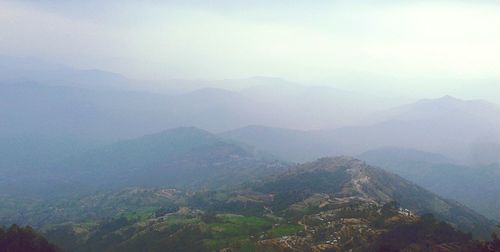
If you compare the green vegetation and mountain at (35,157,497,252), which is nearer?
the green vegetation

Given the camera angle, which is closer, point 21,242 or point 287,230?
point 21,242

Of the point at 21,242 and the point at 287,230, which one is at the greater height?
the point at 21,242

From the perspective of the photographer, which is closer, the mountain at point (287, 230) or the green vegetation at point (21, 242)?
the green vegetation at point (21, 242)

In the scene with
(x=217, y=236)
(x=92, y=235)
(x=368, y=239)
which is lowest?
(x=92, y=235)

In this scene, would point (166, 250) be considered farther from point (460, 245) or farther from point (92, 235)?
point (460, 245)

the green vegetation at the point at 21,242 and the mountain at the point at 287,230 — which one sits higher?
the green vegetation at the point at 21,242

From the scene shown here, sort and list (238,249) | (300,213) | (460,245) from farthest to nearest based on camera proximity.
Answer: (300,213), (238,249), (460,245)

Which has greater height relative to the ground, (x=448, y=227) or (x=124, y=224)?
(x=448, y=227)

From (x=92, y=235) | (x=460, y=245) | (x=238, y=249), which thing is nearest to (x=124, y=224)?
(x=92, y=235)

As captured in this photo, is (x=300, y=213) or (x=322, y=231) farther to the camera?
(x=300, y=213)

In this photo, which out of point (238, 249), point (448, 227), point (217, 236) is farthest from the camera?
point (217, 236)

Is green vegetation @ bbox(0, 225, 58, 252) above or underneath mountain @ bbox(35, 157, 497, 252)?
above
